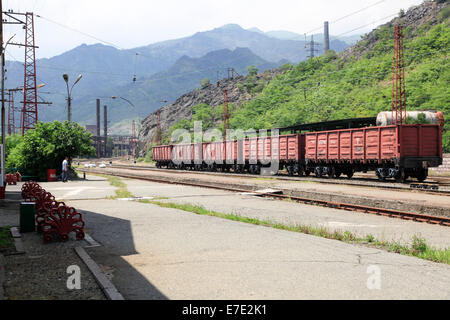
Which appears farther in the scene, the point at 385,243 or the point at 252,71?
the point at 252,71

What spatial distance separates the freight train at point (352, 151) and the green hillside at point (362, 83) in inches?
970

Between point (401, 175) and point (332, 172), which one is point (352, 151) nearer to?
point (332, 172)

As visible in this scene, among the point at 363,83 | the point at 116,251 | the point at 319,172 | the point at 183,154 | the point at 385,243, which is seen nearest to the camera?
the point at 116,251

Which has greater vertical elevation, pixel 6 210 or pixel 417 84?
pixel 417 84

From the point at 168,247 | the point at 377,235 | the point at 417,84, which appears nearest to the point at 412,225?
the point at 377,235

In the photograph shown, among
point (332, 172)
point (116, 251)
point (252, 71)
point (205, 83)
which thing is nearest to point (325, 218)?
point (116, 251)

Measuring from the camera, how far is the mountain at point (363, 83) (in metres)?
64.1

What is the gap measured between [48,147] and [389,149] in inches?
893

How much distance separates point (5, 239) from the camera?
8547 millimetres

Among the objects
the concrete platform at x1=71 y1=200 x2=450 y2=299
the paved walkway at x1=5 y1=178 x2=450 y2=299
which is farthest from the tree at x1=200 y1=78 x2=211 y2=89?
the concrete platform at x1=71 y1=200 x2=450 y2=299

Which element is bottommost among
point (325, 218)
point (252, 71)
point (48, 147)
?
point (325, 218)
